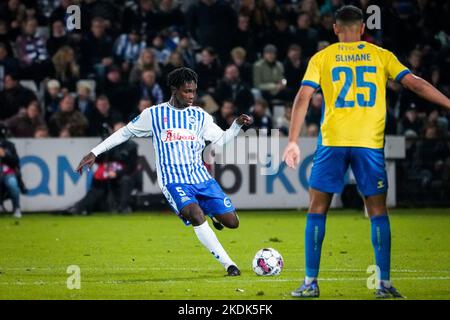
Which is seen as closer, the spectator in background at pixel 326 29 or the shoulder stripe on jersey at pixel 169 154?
the shoulder stripe on jersey at pixel 169 154

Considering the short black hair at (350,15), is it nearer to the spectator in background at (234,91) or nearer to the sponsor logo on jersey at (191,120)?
the sponsor logo on jersey at (191,120)

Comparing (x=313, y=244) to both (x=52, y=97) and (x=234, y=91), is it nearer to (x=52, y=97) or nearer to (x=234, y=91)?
(x=234, y=91)

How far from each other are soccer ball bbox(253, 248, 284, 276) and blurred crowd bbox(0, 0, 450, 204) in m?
9.87

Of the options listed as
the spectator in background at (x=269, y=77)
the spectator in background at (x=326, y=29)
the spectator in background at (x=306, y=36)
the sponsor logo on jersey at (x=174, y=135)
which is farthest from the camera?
the spectator in background at (x=326, y=29)

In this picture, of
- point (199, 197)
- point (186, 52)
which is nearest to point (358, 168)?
point (199, 197)

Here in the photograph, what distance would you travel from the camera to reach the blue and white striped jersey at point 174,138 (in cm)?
1093

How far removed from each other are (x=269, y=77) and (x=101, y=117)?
3880 millimetres

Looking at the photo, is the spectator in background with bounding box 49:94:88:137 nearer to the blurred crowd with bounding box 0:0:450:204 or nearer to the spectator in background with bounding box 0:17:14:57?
the blurred crowd with bounding box 0:0:450:204

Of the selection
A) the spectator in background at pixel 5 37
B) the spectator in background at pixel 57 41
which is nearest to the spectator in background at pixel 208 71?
the spectator in background at pixel 57 41

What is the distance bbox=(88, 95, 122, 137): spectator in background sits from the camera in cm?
2022

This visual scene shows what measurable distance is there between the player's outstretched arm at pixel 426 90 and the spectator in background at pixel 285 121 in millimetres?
12067

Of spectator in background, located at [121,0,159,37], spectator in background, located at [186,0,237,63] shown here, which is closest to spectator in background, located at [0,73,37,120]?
spectator in background, located at [121,0,159,37]

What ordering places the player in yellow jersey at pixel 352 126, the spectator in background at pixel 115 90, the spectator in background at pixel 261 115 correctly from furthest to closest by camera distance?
A: the spectator in background at pixel 115 90, the spectator in background at pixel 261 115, the player in yellow jersey at pixel 352 126

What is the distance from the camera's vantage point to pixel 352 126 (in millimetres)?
8562
